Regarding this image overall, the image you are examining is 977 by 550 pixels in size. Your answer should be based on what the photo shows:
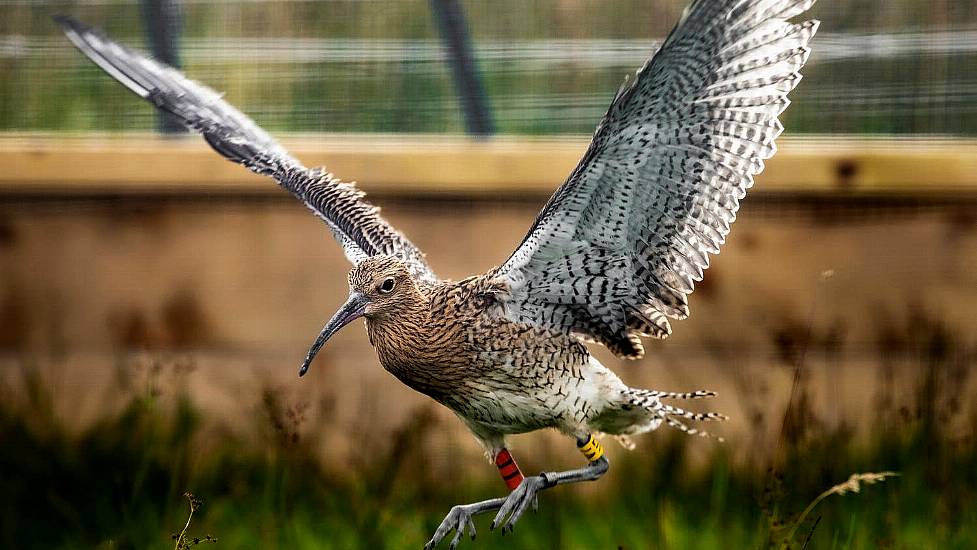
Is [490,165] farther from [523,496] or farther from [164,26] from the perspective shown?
[523,496]

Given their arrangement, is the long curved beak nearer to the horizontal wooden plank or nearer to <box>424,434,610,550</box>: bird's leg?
<box>424,434,610,550</box>: bird's leg

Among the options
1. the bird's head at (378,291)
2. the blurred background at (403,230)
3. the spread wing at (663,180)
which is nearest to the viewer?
the spread wing at (663,180)

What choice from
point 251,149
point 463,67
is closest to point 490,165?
point 463,67

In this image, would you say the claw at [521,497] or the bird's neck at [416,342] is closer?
the claw at [521,497]

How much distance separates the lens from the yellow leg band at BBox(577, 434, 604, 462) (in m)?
3.64

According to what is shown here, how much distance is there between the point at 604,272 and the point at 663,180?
0.33 meters

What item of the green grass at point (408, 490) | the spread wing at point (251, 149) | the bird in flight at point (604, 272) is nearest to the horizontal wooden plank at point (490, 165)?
the green grass at point (408, 490)

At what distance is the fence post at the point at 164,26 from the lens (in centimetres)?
527

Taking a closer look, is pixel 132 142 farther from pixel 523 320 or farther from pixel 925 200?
pixel 925 200

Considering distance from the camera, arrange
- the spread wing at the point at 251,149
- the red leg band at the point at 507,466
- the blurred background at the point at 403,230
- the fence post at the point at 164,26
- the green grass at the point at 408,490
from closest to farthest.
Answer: the red leg band at the point at 507,466, the spread wing at the point at 251,149, the green grass at the point at 408,490, the blurred background at the point at 403,230, the fence post at the point at 164,26

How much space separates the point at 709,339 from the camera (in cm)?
518

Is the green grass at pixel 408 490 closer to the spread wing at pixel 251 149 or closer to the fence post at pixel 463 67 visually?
the spread wing at pixel 251 149

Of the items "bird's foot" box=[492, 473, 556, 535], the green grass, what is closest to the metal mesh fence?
the green grass

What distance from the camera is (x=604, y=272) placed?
350cm
